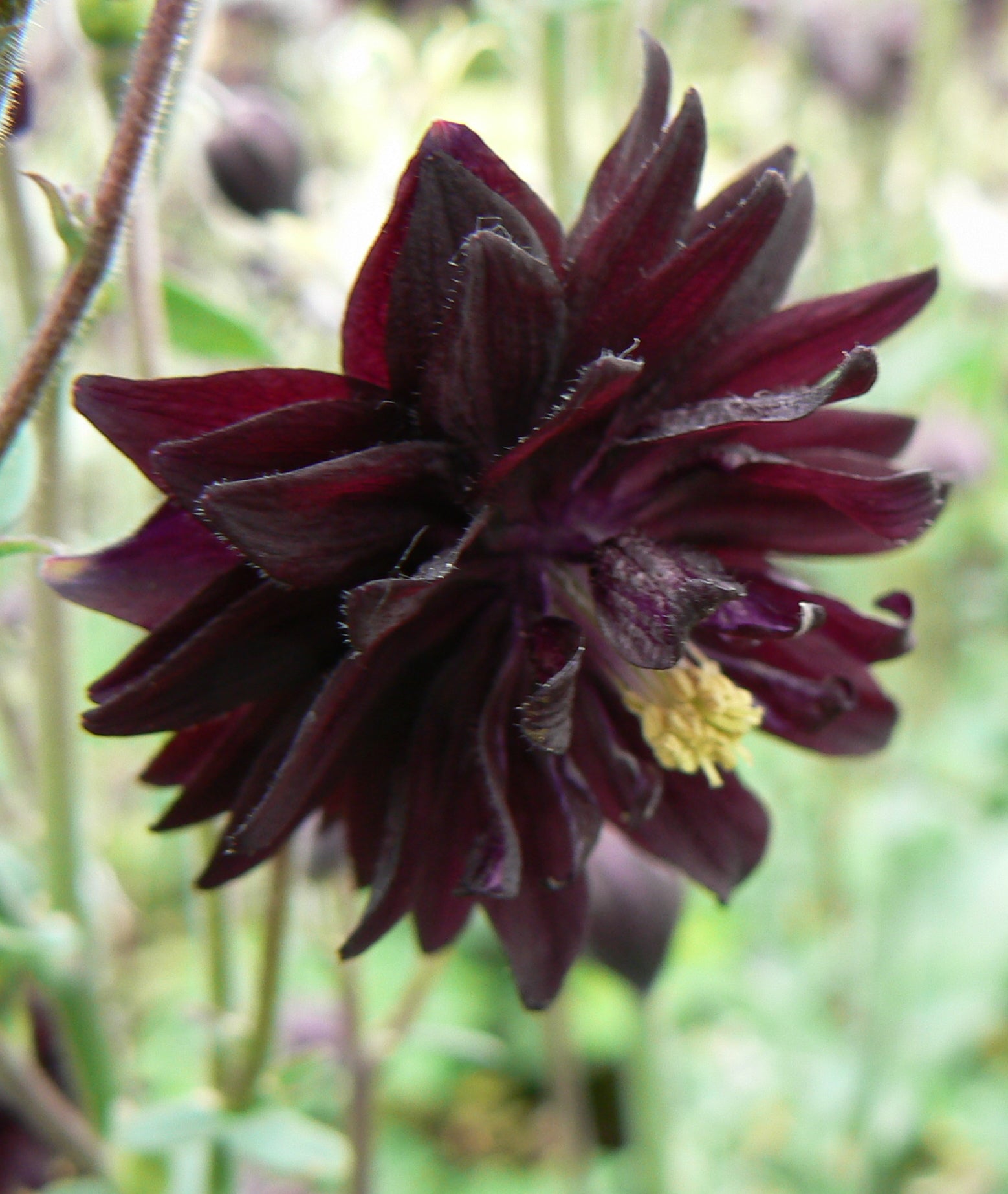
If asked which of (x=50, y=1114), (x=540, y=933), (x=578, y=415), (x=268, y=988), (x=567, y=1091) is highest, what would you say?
(x=578, y=415)

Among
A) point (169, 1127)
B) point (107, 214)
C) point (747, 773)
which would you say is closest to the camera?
point (107, 214)

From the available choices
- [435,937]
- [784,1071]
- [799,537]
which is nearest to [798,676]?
[799,537]

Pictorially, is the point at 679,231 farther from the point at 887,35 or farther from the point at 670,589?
the point at 887,35

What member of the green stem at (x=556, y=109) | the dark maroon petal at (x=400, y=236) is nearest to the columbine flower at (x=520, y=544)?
the dark maroon petal at (x=400, y=236)

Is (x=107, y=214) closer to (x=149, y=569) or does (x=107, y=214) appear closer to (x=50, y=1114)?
(x=149, y=569)

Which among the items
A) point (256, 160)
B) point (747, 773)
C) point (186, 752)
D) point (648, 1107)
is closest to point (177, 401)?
point (186, 752)

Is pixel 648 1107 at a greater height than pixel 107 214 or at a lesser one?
lesser
